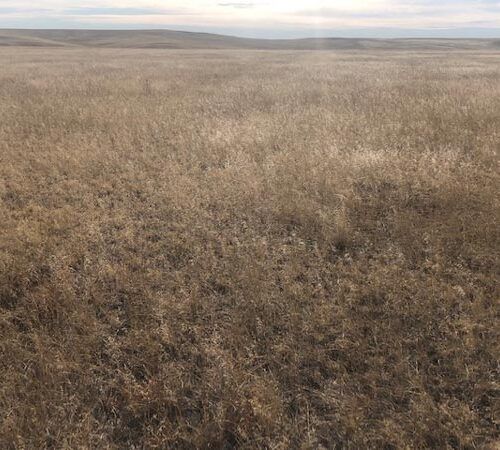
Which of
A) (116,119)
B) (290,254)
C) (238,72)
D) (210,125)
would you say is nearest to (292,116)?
(210,125)

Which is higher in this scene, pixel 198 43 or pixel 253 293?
pixel 198 43

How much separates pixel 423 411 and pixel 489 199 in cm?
339

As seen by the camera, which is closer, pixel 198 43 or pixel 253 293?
pixel 253 293

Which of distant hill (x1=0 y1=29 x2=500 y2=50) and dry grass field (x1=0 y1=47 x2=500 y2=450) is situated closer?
dry grass field (x1=0 y1=47 x2=500 y2=450)

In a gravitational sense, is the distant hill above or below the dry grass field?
above

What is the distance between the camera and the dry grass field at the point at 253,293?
107 inches

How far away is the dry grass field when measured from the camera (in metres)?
2.71

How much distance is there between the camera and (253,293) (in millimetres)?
3848

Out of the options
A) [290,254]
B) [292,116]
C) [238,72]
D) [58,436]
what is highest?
[238,72]

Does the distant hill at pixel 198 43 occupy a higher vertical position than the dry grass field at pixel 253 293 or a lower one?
higher

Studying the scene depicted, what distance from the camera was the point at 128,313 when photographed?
3711mm

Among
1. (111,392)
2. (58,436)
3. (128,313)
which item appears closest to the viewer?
(58,436)

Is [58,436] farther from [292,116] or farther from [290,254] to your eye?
[292,116]

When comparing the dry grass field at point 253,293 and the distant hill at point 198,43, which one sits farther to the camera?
the distant hill at point 198,43
